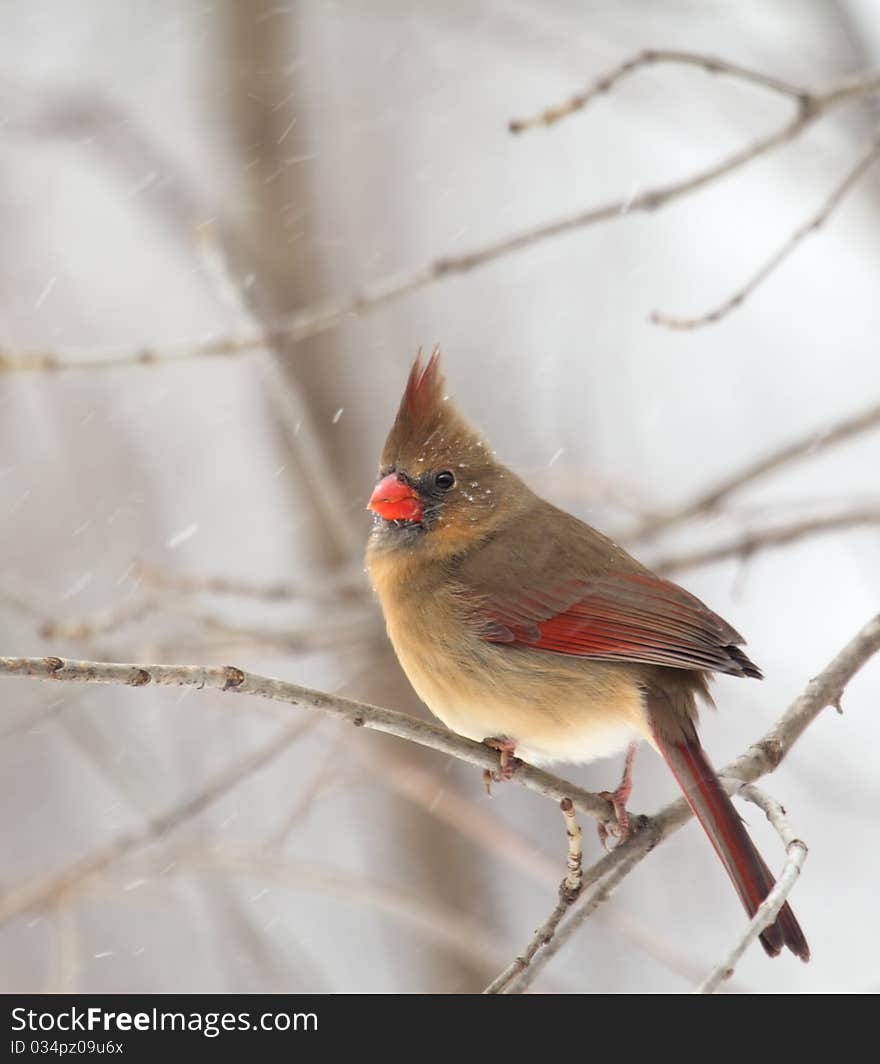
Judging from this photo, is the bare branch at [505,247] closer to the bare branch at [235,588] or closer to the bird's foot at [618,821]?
the bare branch at [235,588]

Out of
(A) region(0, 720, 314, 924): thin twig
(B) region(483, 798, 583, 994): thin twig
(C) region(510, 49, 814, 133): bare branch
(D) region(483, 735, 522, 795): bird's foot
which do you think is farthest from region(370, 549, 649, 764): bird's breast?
(C) region(510, 49, 814, 133): bare branch

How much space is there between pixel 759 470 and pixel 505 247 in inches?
48.7

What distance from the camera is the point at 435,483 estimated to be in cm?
332

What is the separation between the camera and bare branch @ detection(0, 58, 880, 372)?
2.67 metres

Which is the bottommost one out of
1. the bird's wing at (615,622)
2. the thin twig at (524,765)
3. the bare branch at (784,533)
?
the thin twig at (524,765)

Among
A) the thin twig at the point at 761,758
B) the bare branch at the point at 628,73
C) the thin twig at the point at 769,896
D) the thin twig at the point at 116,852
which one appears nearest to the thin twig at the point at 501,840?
the thin twig at the point at 116,852

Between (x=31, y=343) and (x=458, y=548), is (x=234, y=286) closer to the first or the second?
(x=458, y=548)

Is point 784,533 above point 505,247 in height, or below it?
below

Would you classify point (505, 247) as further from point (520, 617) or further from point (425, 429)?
point (520, 617)

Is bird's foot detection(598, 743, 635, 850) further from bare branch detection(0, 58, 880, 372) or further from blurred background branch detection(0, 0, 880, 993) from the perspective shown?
bare branch detection(0, 58, 880, 372)

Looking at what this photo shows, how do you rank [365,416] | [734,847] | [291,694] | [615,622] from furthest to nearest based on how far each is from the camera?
[365,416] → [615,622] → [734,847] → [291,694]

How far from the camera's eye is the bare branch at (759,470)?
347 cm

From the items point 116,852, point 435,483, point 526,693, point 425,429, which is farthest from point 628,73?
point 116,852

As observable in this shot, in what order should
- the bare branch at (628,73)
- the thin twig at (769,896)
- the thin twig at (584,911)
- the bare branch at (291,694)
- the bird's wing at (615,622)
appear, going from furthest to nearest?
1. the bird's wing at (615,622)
2. the bare branch at (628,73)
3. the thin twig at (584,911)
4. the bare branch at (291,694)
5. the thin twig at (769,896)
